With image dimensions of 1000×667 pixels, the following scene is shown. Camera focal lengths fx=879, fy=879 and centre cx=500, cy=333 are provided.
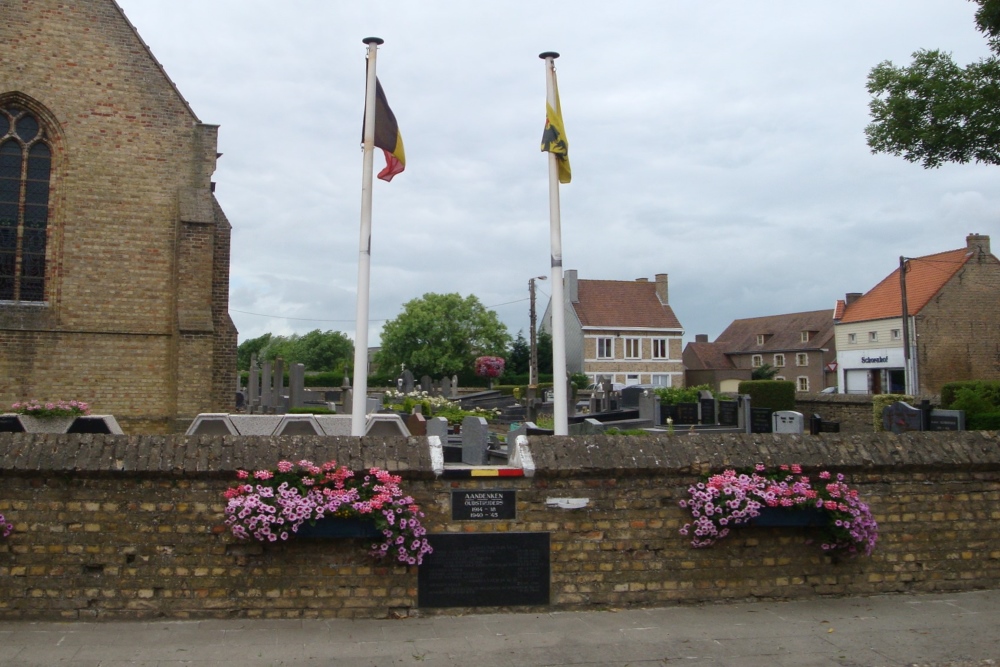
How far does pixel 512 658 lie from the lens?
6086 millimetres

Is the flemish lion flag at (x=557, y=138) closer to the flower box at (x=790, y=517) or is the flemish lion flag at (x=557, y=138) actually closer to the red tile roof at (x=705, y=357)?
the flower box at (x=790, y=517)

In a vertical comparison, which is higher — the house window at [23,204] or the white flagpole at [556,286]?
the house window at [23,204]

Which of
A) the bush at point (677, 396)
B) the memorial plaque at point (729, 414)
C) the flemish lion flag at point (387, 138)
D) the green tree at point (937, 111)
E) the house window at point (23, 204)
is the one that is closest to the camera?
the flemish lion flag at point (387, 138)

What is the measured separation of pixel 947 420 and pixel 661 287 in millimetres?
50456

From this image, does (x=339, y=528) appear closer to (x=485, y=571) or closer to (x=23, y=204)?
(x=485, y=571)

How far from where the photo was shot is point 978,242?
51312 mm

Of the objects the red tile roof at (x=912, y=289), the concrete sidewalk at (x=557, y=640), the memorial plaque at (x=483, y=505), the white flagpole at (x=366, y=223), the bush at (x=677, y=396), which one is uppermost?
the red tile roof at (x=912, y=289)

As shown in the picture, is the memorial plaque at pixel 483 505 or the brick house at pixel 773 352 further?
the brick house at pixel 773 352

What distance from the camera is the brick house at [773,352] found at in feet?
227

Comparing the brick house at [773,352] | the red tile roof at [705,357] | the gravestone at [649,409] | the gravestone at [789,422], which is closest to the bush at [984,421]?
the gravestone at [789,422]

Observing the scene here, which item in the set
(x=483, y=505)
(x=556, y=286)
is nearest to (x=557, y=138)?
(x=556, y=286)

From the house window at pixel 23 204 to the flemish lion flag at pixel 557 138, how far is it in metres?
13.9

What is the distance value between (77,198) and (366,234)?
41.6ft

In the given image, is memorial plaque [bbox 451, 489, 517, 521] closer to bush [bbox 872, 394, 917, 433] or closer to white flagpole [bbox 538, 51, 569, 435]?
white flagpole [bbox 538, 51, 569, 435]
